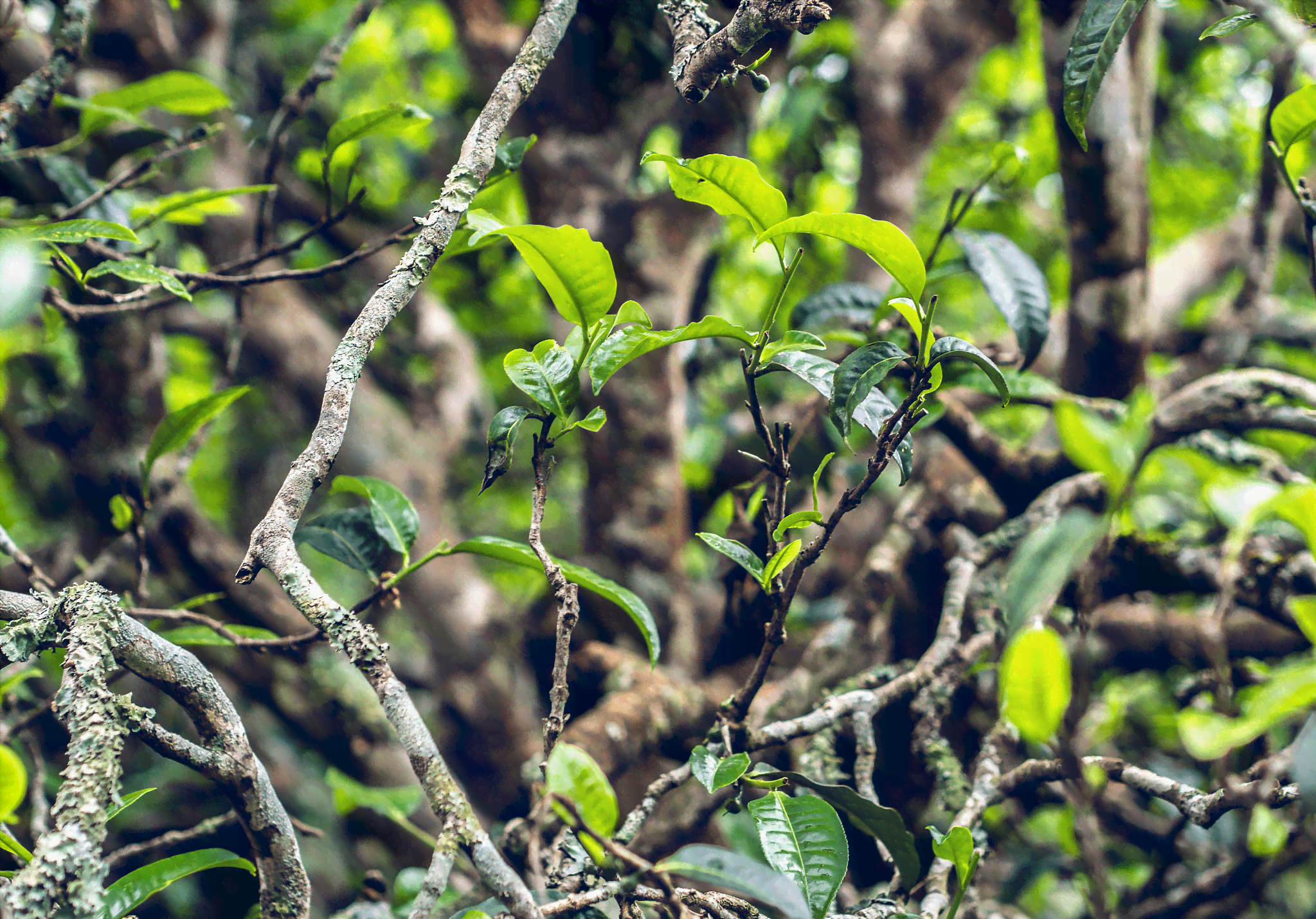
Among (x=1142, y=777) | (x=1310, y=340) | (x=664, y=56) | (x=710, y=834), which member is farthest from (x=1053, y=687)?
(x=1310, y=340)

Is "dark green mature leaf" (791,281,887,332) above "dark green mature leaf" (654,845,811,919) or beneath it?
above

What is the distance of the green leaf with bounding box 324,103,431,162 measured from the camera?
0.87m

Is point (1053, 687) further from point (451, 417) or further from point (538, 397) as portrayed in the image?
point (451, 417)

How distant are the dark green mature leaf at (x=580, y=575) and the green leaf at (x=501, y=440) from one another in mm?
99

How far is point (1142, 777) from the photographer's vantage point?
26.9 inches

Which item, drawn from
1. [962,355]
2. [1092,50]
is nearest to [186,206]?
[962,355]

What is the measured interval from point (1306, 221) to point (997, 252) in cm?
34

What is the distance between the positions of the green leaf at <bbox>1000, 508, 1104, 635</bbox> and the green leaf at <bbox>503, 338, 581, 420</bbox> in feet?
1.29

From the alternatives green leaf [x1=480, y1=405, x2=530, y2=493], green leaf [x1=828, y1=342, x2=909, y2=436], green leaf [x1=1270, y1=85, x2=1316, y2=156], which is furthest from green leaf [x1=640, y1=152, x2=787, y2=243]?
green leaf [x1=1270, y1=85, x2=1316, y2=156]

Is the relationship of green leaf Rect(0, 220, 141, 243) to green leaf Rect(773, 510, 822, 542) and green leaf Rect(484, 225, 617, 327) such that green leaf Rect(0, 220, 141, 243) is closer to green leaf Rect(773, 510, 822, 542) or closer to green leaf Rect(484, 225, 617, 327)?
green leaf Rect(484, 225, 617, 327)

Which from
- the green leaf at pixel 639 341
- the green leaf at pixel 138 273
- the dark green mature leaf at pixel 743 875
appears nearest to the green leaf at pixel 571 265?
the green leaf at pixel 639 341

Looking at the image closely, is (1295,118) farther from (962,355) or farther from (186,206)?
(186,206)

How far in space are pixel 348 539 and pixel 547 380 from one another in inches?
15.0

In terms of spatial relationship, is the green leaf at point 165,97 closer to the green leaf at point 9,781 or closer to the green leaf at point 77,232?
the green leaf at point 77,232
